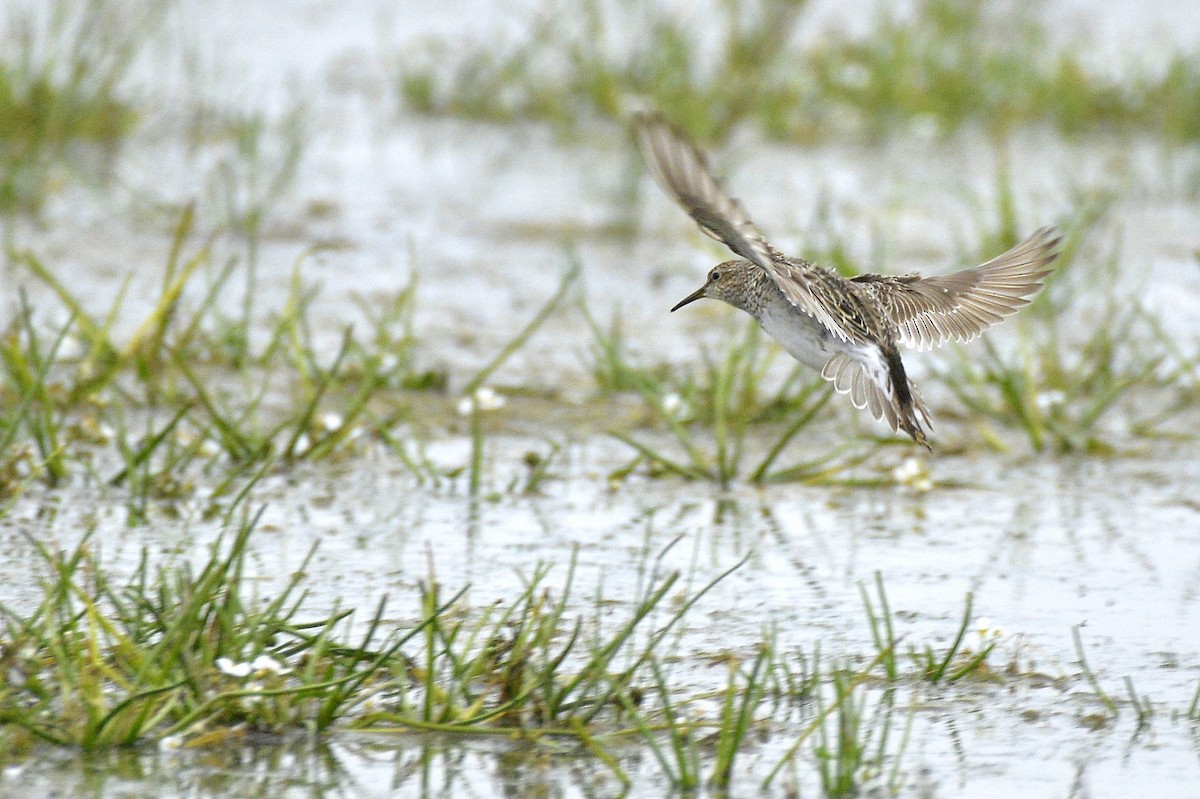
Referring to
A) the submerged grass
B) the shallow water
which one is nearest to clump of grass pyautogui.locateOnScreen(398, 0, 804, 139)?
the shallow water

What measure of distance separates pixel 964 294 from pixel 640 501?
1.01 meters

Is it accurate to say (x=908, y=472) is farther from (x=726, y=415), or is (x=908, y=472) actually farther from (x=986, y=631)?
(x=986, y=631)

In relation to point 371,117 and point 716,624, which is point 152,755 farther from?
point 371,117

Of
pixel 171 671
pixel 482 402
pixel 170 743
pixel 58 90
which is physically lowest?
pixel 170 743

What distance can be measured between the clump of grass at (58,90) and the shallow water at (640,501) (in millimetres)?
192

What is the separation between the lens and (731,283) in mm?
4551

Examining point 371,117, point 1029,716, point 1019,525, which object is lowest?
point 1029,716

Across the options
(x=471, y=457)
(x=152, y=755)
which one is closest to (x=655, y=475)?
(x=471, y=457)

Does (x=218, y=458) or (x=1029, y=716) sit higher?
(x=218, y=458)

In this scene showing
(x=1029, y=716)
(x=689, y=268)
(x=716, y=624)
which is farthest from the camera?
(x=689, y=268)

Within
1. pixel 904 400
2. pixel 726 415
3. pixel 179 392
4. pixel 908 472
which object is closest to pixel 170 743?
pixel 904 400

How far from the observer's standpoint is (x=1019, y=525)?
5.00 m

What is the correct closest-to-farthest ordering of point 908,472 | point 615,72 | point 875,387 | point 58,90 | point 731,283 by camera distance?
point 875,387, point 731,283, point 908,472, point 58,90, point 615,72

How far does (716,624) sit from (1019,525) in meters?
1.23
